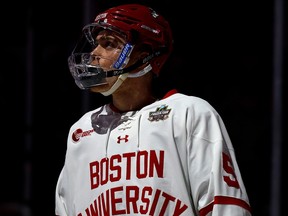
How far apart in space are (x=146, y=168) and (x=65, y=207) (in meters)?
0.38

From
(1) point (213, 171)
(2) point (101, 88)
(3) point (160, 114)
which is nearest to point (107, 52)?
(2) point (101, 88)

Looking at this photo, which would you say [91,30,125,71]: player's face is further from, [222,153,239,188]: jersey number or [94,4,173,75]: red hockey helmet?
[222,153,239,188]: jersey number

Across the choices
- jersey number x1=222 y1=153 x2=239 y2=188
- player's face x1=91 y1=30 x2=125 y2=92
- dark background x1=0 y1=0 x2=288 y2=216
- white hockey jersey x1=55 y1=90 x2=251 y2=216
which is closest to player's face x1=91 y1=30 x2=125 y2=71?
player's face x1=91 y1=30 x2=125 y2=92

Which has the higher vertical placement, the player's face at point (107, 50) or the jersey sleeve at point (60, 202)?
the player's face at point (107, 50)

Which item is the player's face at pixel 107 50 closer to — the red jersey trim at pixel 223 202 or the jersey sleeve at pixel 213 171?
the jersey sleeve at pixel 213 171

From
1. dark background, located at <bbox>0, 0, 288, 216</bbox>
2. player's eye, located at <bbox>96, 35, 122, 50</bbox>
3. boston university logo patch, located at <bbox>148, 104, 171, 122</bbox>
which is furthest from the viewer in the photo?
dark background, located at <bbox>0, 0, 288, 216</bbox>

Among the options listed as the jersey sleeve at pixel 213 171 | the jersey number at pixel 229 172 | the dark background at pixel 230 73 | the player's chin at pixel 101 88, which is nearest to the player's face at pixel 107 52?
the player's chin at pixel 101 88

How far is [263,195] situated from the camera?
4715 mm

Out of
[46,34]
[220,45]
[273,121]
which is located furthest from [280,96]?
[46,34]

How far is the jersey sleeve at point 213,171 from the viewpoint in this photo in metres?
2.35

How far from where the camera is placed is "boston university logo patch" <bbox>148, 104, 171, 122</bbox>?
249 cm

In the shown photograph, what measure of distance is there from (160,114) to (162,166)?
0.16 m

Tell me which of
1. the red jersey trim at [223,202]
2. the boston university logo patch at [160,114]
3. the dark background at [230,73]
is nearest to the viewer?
the red jersey trim at [223,202]

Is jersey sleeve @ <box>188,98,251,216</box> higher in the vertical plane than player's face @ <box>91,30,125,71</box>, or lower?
lower
